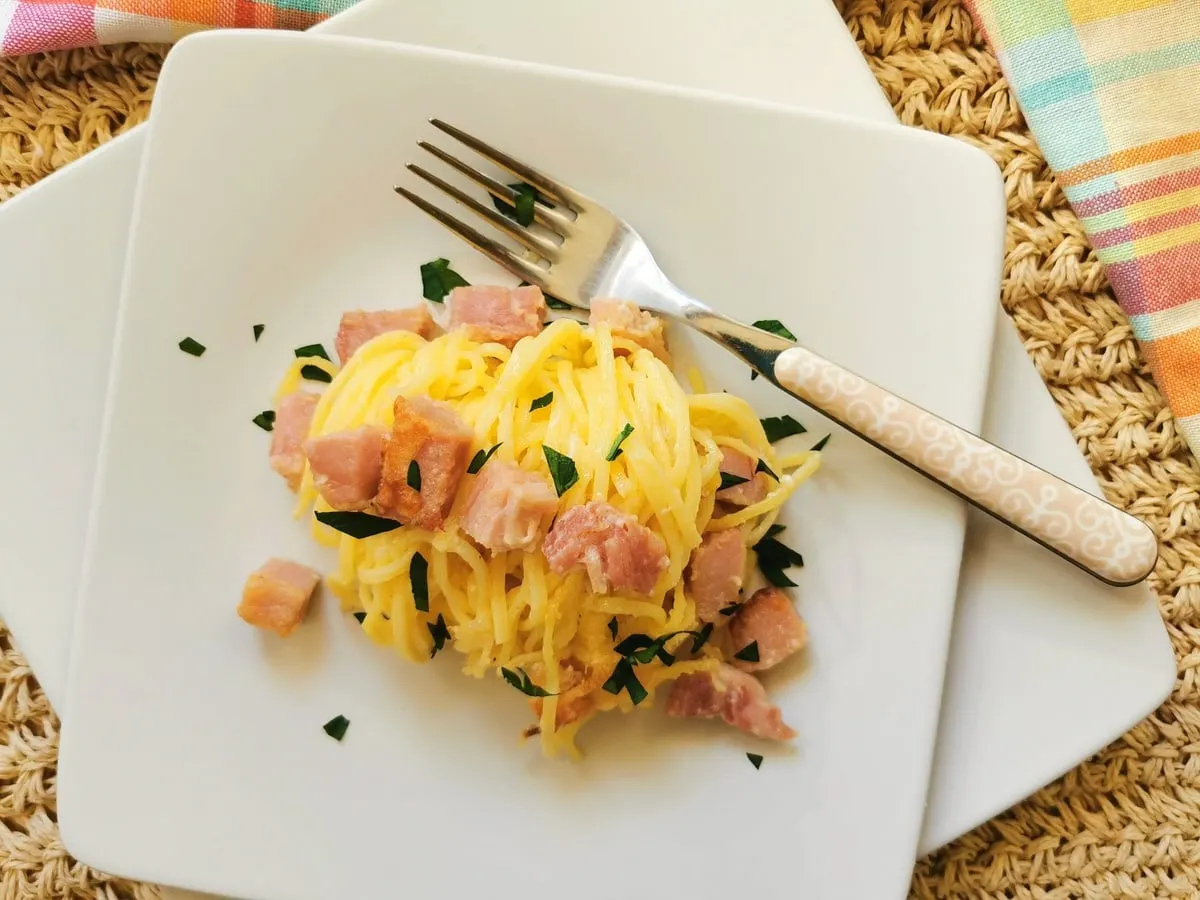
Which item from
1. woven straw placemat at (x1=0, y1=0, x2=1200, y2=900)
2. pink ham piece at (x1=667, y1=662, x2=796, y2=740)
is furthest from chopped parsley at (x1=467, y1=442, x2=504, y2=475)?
woven straw placemat at (x1=0, y1=0, x2=1200, y2=900)

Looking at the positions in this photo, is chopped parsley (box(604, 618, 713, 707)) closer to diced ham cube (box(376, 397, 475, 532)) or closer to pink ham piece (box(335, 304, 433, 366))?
diced ham cube (box(376, 397, 475, 532))

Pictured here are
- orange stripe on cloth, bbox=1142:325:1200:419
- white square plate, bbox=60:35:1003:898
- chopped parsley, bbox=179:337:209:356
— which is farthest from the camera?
orange stripe on cloth, bbox=1142:325:1200:419

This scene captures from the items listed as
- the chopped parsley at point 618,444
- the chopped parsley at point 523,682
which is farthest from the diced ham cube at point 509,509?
the chopped parsley at point 523,682

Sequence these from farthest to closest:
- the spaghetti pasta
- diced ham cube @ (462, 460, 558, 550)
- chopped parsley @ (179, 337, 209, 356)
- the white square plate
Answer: chopped parsley @ (179, 337, 209, 356)
the white square plate
the spaghetti pasta
diced ham cube @ (462, 460, 558, 550)

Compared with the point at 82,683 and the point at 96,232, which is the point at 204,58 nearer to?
the point at 96,232

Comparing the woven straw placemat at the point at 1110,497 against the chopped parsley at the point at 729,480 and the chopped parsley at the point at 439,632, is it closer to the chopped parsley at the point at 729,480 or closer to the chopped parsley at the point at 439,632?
the chopped parsley at the point at 729,480

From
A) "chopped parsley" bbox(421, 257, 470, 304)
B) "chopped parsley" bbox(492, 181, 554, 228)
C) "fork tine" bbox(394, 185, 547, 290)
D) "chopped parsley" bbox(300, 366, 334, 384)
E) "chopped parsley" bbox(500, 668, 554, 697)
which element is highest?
"chopped parsley" bbox(492, 181, 554, 228)
